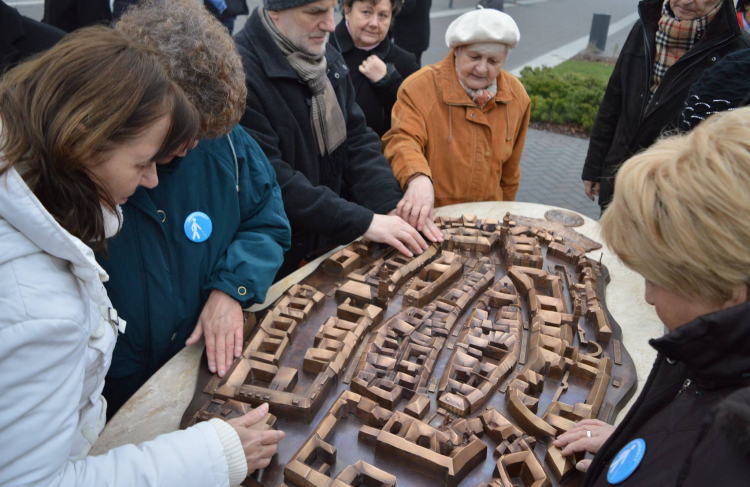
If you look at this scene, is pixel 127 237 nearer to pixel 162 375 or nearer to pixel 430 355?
pixel 162 375

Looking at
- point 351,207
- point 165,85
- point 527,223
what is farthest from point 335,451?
point 527,223

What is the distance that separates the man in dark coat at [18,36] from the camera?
2.45m

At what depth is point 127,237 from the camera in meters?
1.69

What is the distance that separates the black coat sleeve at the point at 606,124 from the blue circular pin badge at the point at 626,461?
2875mm

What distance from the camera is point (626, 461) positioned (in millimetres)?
1144

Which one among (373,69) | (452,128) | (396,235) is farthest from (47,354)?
(373,69)

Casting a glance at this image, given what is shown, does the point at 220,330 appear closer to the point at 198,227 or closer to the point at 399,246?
the point at 198,227

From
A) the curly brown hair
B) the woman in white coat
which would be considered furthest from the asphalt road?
the woman in white coat

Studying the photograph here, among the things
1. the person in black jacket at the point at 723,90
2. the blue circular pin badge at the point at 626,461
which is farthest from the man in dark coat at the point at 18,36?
the person in black jacket at the point at 723,90

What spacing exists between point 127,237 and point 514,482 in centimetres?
131

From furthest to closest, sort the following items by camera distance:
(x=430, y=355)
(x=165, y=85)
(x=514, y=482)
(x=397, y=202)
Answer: (x=397, y=202), (x=430, y=355), (x=514, y=482), (x=165, y=85)

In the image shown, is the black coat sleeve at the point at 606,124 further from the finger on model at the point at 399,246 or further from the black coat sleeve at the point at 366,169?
the finger on model at the point at 399,246

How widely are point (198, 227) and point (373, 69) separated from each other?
86.5 inches

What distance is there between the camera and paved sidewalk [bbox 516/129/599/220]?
6.21 meters
